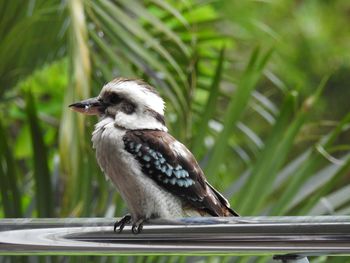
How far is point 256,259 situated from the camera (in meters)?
2.62

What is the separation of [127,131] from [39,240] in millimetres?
818

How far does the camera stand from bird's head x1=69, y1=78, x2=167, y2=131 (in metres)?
2.11

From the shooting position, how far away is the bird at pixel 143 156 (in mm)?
2088

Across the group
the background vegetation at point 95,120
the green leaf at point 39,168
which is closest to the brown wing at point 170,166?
the background vegetation at point 95,120

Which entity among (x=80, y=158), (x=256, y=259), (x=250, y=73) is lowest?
(x=256, y=259)

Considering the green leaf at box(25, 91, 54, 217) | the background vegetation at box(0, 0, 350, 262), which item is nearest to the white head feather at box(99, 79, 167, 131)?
the background vegetation at box(0, 0, 350, 262)

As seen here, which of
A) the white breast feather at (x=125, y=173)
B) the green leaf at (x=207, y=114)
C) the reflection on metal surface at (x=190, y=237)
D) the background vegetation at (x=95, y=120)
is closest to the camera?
the reflection on metal surface at (x=190, y=237)

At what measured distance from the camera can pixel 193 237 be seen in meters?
1.29

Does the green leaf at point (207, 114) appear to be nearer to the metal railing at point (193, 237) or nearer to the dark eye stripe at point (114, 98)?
the dark eye stripe at point (114, 98)

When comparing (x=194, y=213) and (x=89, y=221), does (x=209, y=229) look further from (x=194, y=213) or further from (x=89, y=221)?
(x=194, y=213)

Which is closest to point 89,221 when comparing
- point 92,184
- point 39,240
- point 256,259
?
point 39,240

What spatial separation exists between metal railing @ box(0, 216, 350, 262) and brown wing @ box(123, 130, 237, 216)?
73 centimetres

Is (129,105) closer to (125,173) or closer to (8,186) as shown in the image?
(125,173)

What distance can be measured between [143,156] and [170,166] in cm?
6
